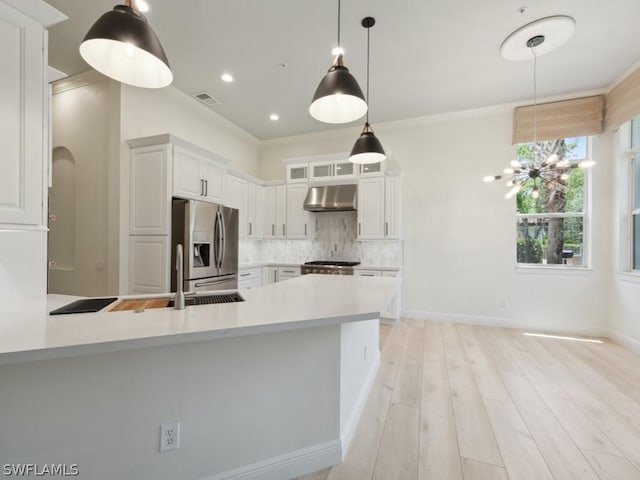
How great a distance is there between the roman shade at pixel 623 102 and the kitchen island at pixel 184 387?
3.95 m

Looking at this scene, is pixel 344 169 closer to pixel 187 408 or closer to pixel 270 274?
pixel 270 274

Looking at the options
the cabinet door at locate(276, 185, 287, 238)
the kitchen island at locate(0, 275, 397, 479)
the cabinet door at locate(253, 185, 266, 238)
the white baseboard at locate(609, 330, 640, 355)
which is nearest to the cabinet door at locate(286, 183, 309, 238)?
the cabinet door at locate(276, 185, 287, 238)

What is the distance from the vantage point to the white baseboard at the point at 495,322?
149 inches

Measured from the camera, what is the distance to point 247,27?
270cm

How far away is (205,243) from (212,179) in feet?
3.17

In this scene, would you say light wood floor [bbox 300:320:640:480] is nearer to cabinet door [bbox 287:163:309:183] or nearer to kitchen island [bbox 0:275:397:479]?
kitchen island [bbox 0:275:397:479]

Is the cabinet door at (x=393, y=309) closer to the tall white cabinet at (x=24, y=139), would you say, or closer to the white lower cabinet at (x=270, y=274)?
the white lower cabinet at (x=270, y=274)

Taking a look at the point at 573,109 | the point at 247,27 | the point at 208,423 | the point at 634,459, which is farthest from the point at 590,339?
the point at 247,27

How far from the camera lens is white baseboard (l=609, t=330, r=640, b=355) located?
3.23 metres

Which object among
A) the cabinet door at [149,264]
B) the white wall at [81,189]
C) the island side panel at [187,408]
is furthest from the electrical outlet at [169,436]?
the white wall at [81,189]

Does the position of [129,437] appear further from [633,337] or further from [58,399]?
[633,337]

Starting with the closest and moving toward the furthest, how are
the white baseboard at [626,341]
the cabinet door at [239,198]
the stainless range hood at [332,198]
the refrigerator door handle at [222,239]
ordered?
the white baseboard at [626,341], the refrigerator door handle at [222,239], the cabinet door at [239,198], the stainless range hood at [332,198]

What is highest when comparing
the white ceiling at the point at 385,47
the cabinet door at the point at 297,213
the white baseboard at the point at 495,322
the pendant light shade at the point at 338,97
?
the white ceiling at the point at 385,47

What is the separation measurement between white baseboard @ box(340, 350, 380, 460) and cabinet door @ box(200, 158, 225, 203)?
2.94m
